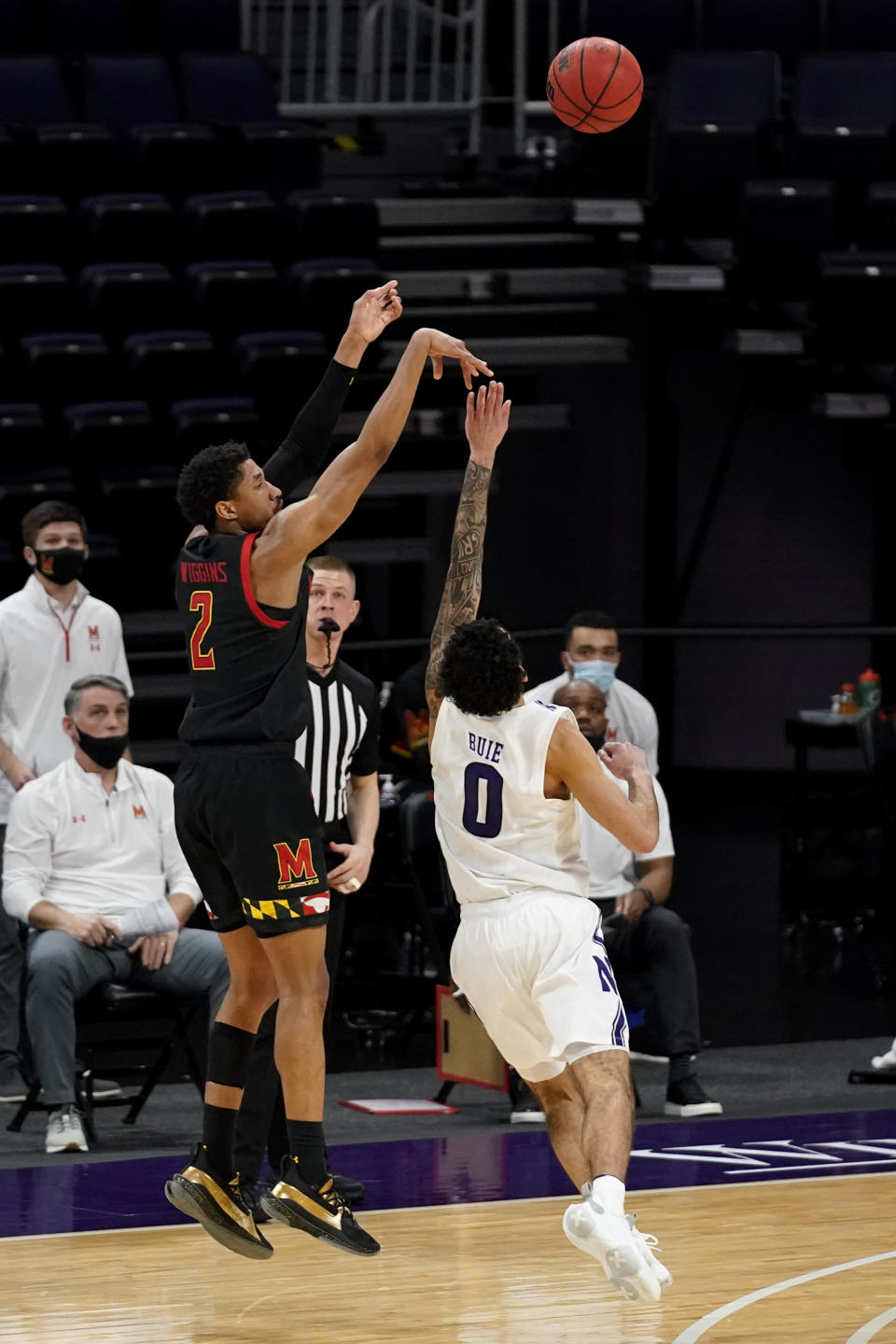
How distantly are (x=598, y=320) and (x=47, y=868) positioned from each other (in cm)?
766

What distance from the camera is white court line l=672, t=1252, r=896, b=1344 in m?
4.56

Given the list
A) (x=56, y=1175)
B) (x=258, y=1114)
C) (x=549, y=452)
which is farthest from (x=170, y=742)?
(x=549, y=452)

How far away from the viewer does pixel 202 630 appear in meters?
4.91

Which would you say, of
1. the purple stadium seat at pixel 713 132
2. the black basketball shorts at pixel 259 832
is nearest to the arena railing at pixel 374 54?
the purple stadium seat at pixel 713 132

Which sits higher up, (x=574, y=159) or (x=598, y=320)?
(x=574, y=159)

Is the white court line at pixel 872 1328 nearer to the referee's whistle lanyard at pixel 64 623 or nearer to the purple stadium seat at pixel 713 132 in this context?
the referee's whistle lanyard at pixel 64 623

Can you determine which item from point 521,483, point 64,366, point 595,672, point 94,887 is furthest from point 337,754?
point 521,483

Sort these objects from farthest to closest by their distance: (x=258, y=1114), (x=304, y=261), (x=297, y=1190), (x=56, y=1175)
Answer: (x=304, y=261) → (x=56, y=1175) → (x=258, y=1114) → (x=297, y=1190)

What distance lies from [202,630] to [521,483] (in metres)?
9.56

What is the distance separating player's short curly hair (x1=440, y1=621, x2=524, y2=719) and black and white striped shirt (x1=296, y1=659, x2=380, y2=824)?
1.19 m

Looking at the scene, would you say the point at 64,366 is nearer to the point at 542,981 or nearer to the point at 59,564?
the point at 59,564

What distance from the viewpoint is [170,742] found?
9.45 metres

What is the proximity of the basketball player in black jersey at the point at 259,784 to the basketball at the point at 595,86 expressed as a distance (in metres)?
2.80

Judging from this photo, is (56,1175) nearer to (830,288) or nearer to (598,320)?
(830,288)
